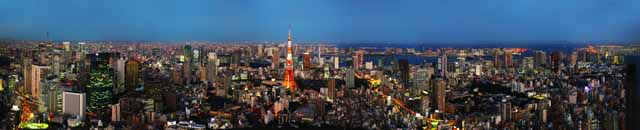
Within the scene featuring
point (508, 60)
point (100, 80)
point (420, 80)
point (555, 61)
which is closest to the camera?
point (555, 61)

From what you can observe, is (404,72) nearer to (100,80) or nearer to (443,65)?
(443,65)

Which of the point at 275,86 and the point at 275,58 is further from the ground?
the point at 275,58

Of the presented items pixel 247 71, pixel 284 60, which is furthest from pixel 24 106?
pixel 284 60

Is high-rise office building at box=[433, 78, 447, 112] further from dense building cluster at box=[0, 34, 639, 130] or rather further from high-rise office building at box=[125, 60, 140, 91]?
high-rise office building at box=[125, 60, 140, 91]

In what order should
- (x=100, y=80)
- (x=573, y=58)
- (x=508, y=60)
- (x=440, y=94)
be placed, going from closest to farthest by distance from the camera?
(x=573, y=58) < (x=508, y=60) < (x=440, y=94) < (x=100, y=80)

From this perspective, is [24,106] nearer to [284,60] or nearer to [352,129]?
[284,60]

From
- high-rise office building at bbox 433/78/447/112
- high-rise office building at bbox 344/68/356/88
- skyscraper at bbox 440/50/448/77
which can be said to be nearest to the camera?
high-rise office building at bbox 433/78/447/112

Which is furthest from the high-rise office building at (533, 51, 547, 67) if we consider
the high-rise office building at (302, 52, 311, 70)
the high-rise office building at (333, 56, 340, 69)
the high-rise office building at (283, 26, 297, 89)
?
the high-rise office building at (283, 26, 297, 89)

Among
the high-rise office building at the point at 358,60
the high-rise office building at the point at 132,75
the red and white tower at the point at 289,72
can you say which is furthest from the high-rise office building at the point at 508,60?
the high-rise office building at the point at 132,75

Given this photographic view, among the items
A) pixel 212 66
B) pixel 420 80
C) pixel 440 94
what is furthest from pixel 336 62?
pixel 212 66
